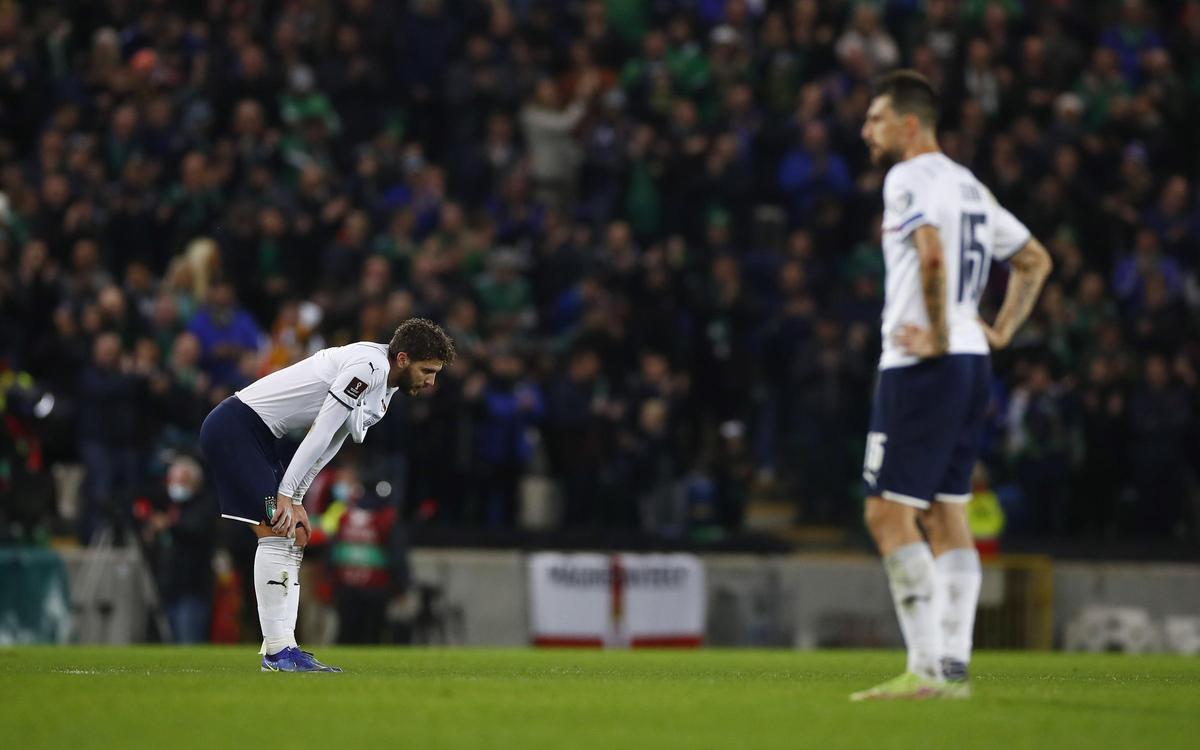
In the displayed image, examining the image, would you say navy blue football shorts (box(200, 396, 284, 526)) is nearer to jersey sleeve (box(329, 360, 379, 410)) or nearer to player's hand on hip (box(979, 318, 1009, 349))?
jersey sleeve (box(329, 360, 379, 410))

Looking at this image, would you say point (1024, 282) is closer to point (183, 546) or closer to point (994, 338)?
point (994, 338)

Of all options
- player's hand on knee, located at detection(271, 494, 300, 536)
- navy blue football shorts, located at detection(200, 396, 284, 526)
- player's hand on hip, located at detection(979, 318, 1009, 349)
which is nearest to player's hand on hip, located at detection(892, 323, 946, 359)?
player's hand on hip, located at detection(979, 318, 1009, 349)

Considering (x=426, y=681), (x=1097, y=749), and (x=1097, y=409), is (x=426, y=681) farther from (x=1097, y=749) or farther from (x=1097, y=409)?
(x=1097, y=409)

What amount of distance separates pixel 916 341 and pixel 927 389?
0.70 feet

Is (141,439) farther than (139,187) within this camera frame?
No

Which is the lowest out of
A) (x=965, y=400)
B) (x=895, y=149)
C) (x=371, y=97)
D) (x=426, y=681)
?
(x=426, y=681)

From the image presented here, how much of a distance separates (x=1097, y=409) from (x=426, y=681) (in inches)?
529

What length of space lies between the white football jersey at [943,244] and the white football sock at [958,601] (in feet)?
3.10

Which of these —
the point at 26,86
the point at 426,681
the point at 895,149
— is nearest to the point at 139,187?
the point at 26,86

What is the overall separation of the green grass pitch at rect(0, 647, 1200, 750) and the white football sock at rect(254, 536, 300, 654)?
13.7 inches

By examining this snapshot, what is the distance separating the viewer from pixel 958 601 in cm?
891

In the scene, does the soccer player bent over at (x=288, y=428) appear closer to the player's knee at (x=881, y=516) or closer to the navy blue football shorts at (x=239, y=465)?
the navy blue football shorts at (x=239, y=465)

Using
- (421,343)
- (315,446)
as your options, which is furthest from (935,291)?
(315,446)

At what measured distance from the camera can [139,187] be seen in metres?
21.1
